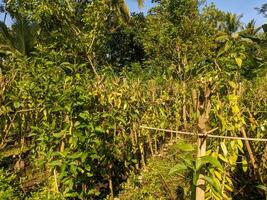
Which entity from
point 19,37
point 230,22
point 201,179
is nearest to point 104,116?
point 201,179

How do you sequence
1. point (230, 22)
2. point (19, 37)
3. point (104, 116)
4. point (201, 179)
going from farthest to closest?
point (230, 22) < point (19, 37) < point (104, 116) < point (201, 179)

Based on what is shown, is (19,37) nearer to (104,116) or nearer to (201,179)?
(104,116)

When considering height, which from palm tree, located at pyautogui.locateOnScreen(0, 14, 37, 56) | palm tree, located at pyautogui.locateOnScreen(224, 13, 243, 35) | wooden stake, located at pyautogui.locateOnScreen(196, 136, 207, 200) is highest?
palm tree, located at pyautogui.locateOnScreen(224, 13, 243, 35)

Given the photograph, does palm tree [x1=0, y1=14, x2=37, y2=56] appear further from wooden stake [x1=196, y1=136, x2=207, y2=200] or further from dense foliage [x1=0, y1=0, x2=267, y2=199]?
wooden stake [x1=196, y1=136, x2=207, y2=200]

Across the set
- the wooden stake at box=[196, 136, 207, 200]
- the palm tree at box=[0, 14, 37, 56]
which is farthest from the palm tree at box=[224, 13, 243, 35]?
the wooden stake at box=[196, 136, 207, 200]

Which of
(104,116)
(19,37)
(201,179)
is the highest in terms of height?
(19,37)

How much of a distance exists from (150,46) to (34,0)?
8409mm

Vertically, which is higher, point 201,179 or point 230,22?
point 230,22

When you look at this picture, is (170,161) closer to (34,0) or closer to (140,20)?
(34,0)

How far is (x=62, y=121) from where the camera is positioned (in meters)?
4.32

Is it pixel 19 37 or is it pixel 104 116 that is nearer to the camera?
pixel 104 116

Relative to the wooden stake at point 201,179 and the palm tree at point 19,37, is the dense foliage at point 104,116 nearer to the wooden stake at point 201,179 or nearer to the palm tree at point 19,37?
the wooden stake at point 201,179

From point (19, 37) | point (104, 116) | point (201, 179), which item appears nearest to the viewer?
point (201, 179)

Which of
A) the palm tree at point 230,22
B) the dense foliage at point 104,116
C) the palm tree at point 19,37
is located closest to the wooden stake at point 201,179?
the dense foliage at point 104,116
